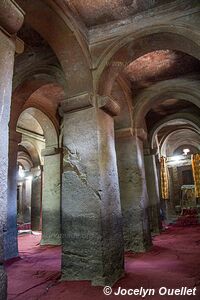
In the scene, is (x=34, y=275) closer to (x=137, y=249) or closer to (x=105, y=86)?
(x=137, y=249)

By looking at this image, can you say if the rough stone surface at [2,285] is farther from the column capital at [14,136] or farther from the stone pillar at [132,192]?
the column capital at [14,136]

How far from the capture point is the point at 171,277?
3826 millimetres

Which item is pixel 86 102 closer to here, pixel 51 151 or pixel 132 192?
pixel 132 192

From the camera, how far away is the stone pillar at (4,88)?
2.00m

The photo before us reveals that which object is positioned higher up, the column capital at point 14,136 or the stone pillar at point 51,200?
the column capital at point 14,136

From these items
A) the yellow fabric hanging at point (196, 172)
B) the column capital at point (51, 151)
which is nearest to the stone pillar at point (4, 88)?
the column capital at point (51, 151)

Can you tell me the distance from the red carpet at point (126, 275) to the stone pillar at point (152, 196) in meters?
2.56

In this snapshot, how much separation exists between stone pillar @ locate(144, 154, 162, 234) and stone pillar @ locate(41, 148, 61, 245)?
331 centimetres

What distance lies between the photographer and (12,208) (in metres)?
6.22

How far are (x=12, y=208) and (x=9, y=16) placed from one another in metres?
4.93

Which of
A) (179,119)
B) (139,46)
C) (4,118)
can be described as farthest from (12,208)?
(179,119)

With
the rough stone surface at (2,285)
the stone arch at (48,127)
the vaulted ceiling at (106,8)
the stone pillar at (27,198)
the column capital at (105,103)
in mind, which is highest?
the vaulted ceiling at (106,8)

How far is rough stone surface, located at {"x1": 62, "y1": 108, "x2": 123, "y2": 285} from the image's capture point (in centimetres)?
382

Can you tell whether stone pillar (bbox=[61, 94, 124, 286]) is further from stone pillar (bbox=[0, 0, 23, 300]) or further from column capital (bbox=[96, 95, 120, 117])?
stone pillar (bbox=[0, 0, 23, 300])
